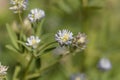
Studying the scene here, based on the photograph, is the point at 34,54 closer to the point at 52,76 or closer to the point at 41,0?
the point at 52,76

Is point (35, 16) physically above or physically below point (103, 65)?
above

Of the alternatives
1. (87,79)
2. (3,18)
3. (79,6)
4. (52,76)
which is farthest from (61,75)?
(3,18)

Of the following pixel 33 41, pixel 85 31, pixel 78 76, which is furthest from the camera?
pixel 85 31

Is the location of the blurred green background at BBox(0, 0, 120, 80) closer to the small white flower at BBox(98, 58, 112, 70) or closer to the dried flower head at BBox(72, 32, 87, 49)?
the small white flower at BBox(98, 58, 112, 70)

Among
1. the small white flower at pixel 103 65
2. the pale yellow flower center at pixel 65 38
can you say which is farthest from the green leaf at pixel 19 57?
the small white flower at pixel 103 65

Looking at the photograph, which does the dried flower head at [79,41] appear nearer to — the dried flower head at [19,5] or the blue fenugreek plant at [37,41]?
the blue fenugreek plant at [37,41]

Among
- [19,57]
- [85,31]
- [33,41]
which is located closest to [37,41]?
[33,41]

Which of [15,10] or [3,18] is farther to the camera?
[3,18]

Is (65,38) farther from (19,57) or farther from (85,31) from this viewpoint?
(85,31)
